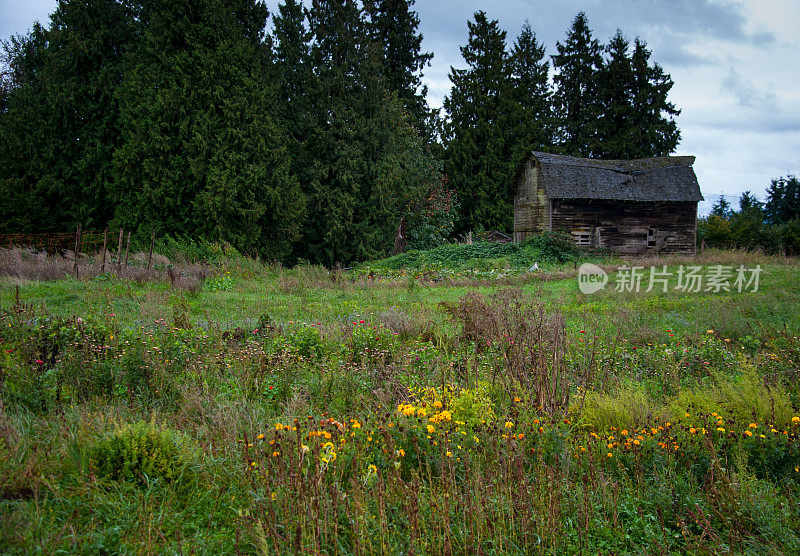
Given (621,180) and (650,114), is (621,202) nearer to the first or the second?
(621,180)

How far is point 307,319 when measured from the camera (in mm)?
9617

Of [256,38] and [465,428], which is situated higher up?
[256,38]

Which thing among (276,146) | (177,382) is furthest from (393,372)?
(276,146)

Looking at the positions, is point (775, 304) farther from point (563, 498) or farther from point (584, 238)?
point (584, 238)

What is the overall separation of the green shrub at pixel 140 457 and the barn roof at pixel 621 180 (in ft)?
79.8

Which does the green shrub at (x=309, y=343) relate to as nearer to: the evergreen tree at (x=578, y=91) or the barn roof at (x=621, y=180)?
the barn roof at (x=621, y=180)

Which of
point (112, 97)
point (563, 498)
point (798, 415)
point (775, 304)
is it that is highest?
point (112, 97)

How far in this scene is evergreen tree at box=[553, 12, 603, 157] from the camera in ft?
121

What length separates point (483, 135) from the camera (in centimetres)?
3456

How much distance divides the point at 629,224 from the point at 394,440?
2631 cm

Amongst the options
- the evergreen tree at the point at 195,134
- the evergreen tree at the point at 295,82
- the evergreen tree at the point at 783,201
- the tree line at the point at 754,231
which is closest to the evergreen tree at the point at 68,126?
the evergreen tree at the point at 195,134

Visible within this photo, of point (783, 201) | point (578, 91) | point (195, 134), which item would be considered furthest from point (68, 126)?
point (783, 201)

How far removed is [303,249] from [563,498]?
2264cm

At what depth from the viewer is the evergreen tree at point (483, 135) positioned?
112 feet
